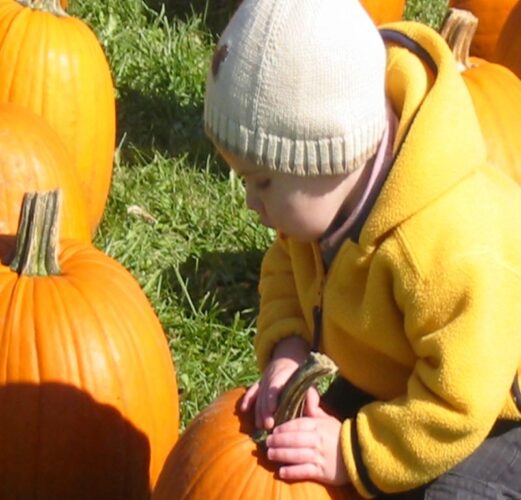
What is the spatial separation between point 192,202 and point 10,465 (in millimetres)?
2035

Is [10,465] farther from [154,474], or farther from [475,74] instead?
[475,74]

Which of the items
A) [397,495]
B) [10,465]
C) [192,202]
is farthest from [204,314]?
[397,495]

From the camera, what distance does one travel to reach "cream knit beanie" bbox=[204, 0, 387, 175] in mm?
2814

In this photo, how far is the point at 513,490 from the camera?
326 cm

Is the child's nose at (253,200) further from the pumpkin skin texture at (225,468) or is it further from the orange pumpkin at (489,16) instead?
the orange pumpkin at (489,16)

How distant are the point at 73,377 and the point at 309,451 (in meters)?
0.86

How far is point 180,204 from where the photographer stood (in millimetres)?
5480

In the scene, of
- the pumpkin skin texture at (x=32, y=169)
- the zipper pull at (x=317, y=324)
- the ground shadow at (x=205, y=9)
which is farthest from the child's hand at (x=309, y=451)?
the ground shadow at (x=205, y=9)

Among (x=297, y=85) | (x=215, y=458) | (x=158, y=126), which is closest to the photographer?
(x=297, y=85)

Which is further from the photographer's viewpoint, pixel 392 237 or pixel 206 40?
pixel 206 40

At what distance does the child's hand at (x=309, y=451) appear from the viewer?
3.05 metres

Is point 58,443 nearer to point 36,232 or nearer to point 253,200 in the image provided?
point 36,232

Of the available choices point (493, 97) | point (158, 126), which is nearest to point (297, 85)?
point (493, 97)

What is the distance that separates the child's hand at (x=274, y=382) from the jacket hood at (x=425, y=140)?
429 mm
